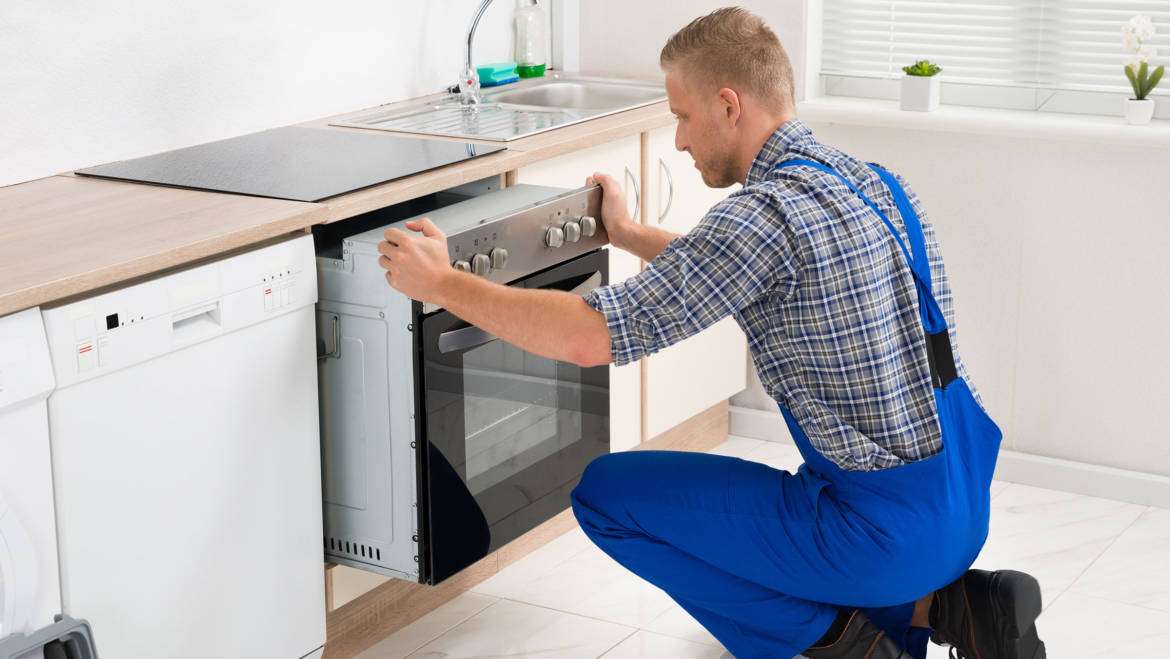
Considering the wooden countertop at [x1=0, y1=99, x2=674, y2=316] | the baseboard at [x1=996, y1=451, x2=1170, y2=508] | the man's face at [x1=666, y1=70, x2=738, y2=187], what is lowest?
the baseboard at [x1=996, y1=451, x2=1170, y2=508]

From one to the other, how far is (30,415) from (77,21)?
1.01m

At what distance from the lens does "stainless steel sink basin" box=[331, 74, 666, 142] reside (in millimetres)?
2988

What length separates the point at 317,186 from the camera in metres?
2.40

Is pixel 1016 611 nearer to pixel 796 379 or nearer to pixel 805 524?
pixel 805 524

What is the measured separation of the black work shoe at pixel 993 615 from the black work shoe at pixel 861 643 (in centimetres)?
11

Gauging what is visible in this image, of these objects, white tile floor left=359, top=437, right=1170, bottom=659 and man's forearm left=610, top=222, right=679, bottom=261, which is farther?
white tile floor left=359, top=437, right=1170, bottom=659

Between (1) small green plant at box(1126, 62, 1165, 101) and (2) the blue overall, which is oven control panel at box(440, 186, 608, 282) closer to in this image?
(2) the blue overall

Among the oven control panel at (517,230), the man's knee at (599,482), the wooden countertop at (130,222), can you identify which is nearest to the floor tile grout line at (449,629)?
the man's knee at (599,482)

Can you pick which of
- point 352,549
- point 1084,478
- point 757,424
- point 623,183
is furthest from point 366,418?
point 1084,478

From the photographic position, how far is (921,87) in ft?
11.4

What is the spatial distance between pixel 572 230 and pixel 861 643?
33.6 inches

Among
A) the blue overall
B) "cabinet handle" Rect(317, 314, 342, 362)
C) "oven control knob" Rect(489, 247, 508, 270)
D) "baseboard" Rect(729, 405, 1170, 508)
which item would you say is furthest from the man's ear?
"baseboard" Rect(729, 405, 1170, 508)

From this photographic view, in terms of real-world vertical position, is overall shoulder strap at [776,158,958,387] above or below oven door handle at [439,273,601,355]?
above

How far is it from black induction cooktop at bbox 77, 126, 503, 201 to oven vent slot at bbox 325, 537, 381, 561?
1.90 ft
